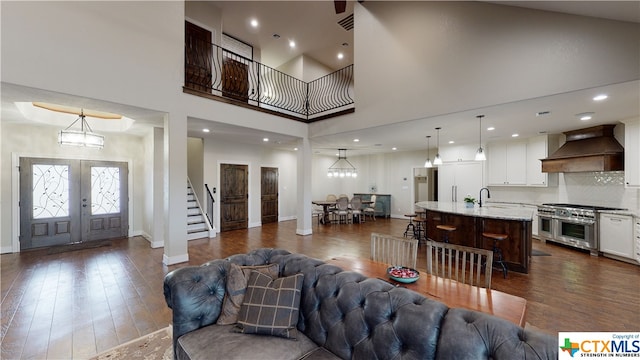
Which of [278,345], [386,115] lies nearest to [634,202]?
[386,115]

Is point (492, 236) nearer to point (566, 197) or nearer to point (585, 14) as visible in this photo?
point (585, 14)

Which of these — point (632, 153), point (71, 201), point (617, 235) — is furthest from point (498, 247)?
point (71, 201)

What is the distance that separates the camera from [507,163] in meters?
6.83

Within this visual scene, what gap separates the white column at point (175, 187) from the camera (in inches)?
172

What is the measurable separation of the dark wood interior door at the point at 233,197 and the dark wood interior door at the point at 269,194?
0.69 m

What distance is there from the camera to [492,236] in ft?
13.2

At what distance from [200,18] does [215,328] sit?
6.69 metres

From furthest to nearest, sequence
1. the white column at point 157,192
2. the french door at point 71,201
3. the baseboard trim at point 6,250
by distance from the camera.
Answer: the white column at point 157,192 → the french door at point 71,201 → the baseboard trim at point 6,250

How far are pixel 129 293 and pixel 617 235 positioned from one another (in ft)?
26.5

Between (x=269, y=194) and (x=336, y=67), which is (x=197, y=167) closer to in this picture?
(x=269, y=194)

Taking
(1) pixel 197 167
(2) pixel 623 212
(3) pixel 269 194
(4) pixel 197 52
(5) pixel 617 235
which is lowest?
(5) pixel 617 235

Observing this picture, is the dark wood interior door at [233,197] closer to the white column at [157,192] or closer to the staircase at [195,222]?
the staircase at [195,222]

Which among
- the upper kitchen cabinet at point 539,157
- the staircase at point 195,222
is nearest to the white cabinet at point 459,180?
the upper kitchen cabinet at point 539,157

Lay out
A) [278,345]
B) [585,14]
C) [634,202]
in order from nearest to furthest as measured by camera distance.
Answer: [278,345]
[585,14]
[634,202]
